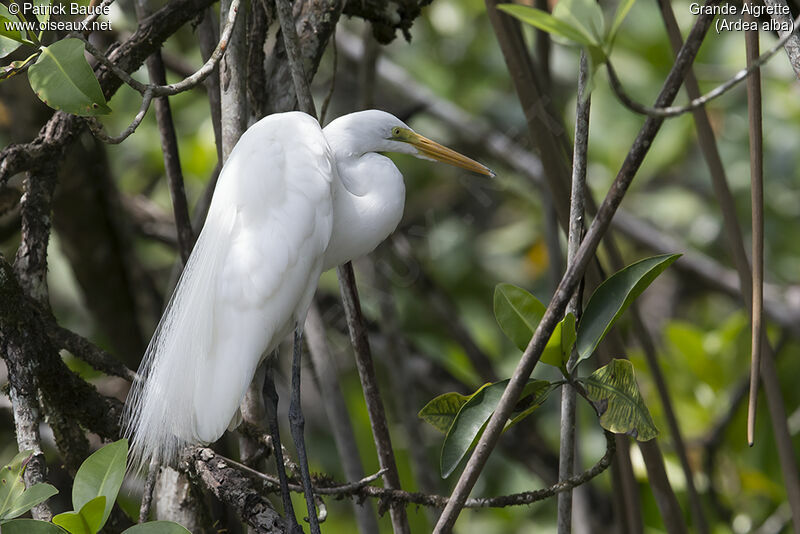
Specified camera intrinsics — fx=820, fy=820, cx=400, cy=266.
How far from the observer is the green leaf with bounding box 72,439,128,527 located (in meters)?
0.86

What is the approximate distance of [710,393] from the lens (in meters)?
2.18

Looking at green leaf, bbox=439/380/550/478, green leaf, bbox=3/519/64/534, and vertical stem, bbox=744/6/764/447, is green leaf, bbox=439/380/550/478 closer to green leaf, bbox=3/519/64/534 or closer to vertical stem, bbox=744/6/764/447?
vertical stem, bbox=744/6/764/447

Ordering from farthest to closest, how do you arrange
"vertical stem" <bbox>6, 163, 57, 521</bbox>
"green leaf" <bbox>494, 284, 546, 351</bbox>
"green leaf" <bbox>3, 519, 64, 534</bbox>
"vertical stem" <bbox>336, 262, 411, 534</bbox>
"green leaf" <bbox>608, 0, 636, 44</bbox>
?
"vertical stem" <bbox>336, 262, 411, 534</bbox> → "vertical stem" <bbox>6, 163, 57, 521</bbox> → "green leaf" <bbox>494, 284, 546, 351</bbox> → "green leaf" <bbox>3, 519, 64, 534</bbox> → "green leaf" <bbox>608, 0, 636, 44</bbox>

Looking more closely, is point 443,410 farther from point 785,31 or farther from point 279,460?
point 785,31

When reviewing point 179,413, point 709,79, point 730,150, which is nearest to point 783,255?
point 730,150

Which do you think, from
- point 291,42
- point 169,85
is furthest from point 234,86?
point 169,85

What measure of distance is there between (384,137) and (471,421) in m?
0.48

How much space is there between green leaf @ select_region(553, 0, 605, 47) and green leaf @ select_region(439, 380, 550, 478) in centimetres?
40

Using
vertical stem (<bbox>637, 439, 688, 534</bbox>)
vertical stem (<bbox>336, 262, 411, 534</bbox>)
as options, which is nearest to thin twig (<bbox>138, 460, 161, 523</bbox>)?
vertical stem (<bbox>336, 262, 411, 534</bbox>)

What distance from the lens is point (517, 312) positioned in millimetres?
950

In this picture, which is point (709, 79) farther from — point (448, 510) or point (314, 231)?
point (448, 510)

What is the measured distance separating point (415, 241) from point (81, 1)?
1977 millimetres

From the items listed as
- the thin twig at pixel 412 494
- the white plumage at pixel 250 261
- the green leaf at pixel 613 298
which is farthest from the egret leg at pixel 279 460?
the green leaf at pixel 613 298

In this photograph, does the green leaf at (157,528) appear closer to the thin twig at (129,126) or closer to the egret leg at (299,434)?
the egret leg at (299,434)
